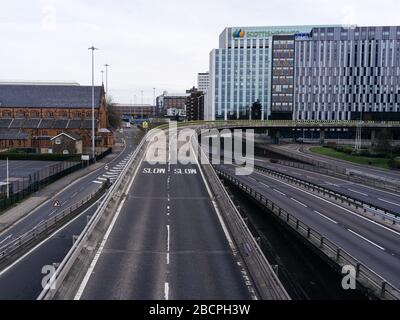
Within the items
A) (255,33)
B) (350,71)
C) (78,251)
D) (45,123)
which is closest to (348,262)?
(78,251)

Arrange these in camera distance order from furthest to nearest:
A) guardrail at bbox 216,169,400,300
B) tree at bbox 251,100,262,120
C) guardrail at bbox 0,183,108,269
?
tree at bbox 251,100,262,120 < guardrail at bbox 0,183,108,269 < guardrail at bbox 216,169,400,300

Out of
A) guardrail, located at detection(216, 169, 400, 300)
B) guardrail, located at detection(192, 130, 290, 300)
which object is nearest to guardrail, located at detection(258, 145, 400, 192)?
guardrail, located at detection(216, 169, 400, 300)

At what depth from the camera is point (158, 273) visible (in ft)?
67.8

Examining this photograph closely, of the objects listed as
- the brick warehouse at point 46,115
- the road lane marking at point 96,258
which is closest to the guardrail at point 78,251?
the road lane marking at point 96,258

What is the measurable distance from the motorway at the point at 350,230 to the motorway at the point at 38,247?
1820cm

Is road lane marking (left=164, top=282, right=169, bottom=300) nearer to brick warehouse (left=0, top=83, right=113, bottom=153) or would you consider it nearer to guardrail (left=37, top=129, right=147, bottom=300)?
guardrail (left=37, top=129, right=147, bottom=300)

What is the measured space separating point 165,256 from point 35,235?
1548 cm

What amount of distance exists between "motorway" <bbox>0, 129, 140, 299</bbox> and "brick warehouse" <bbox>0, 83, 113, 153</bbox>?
49509 mm

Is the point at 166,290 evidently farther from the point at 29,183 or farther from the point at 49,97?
the point at 49,97

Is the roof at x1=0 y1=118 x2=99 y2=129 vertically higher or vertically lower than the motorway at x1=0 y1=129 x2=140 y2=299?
higher

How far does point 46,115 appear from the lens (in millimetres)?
115375

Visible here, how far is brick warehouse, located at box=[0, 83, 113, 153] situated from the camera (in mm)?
107312

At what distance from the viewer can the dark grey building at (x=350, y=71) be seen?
162250 millimetres
